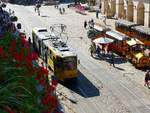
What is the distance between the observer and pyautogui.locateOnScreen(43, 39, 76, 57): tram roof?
104 feet

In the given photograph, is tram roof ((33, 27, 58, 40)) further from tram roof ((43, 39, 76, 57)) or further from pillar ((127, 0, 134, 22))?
pillar ((127, 0, 134, 22))

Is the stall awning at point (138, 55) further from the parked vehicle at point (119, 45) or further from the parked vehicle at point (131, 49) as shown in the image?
the parked vehicle at point (119, 45)

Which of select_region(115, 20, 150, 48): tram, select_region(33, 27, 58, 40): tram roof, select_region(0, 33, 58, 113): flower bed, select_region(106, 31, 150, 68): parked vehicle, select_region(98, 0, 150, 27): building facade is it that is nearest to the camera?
select_region(0, 33, 58, 113): flower bed

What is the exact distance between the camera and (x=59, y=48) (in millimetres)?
32719

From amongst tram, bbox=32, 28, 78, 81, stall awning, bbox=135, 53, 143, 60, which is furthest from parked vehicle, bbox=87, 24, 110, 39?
tram, bbox=32, 28, 78, 81

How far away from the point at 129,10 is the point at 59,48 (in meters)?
29.6

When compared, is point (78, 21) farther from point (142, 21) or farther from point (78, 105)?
point (78, 105)

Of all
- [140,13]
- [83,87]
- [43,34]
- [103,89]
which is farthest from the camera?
[140,13]

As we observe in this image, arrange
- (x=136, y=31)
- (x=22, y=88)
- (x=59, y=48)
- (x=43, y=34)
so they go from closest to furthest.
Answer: (x=22, y=88)
(x=59, y=48)
(x=43, y=34)
(x=136, y=31)

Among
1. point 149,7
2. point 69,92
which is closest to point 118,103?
point 69,92

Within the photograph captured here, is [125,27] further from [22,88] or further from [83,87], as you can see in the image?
[22,88]

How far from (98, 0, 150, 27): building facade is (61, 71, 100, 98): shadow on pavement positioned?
22.7 metres

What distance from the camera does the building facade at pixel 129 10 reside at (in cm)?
5497

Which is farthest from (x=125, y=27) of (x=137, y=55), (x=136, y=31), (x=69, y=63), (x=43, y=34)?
(x=69, y=63)
